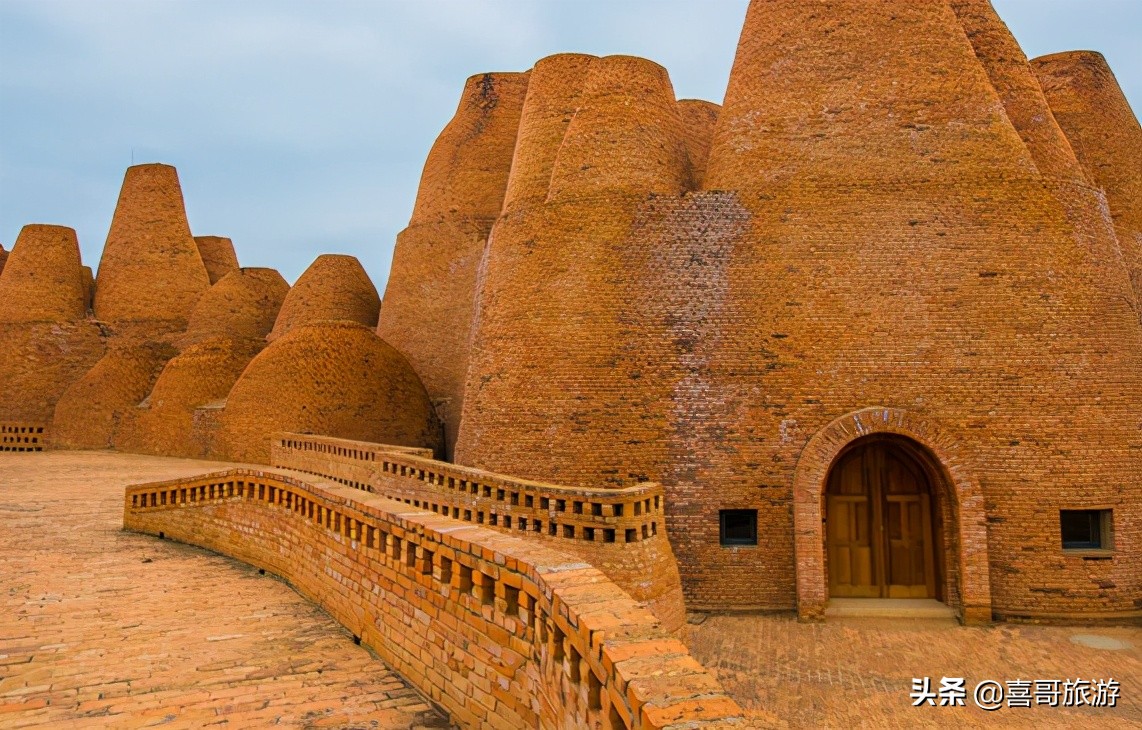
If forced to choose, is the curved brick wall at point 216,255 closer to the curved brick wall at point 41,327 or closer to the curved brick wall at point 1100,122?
the curved brick wall at point 41,327

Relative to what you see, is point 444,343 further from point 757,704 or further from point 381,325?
point 757,704

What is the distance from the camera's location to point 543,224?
487 inches

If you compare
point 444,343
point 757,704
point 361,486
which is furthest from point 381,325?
point 757,704

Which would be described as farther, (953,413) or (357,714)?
(953,413)

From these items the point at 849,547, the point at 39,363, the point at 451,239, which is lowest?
the point at 849,547

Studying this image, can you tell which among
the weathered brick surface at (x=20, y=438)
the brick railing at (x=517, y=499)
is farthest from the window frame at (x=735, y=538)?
the weathered brick surface at (x=20, y=438)

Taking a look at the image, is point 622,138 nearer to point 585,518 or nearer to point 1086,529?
point 585,518

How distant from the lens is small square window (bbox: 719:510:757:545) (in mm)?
10766

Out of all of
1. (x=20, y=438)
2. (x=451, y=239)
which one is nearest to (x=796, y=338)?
(x=451, y=239)

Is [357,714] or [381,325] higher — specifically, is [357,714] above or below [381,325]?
below

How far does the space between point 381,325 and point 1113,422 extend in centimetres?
1736

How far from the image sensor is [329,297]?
2455cm

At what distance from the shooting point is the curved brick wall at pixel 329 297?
2425 cm

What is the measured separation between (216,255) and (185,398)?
1482 centimetres
